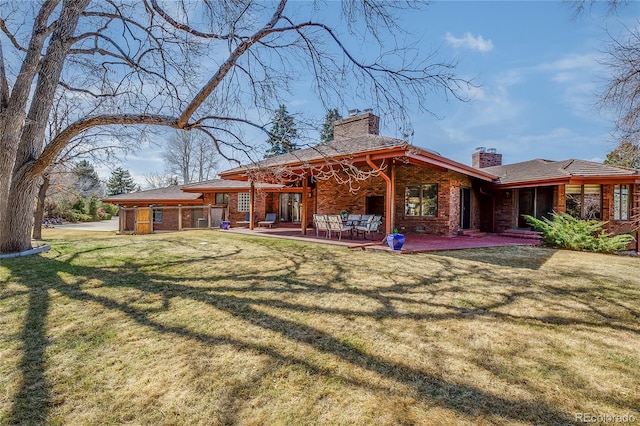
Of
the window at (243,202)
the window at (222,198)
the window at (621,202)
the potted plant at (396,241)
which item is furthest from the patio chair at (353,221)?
the window at (222,198)

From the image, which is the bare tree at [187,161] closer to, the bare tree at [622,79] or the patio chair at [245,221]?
the patio chair at [245,221]

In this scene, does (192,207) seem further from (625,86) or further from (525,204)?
(625,86)

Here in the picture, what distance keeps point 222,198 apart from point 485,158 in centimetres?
1666

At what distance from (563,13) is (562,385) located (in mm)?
7247

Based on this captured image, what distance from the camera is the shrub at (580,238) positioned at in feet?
31.0

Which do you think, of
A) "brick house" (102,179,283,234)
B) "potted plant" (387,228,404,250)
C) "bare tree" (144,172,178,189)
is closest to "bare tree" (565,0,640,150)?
"potted plant" (387,228,404,250)

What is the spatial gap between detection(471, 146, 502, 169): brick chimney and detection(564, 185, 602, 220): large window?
258 inches

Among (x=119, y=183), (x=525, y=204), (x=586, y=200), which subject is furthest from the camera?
(x=119, y=183)

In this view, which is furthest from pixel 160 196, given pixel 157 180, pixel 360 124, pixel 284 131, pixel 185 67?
pixel 157 180

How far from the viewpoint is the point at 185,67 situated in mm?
7703

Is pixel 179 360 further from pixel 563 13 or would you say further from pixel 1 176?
pixel 563 13

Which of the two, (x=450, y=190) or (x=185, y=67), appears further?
(x=450, y=190)

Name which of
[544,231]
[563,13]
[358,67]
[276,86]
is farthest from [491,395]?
[544,231]

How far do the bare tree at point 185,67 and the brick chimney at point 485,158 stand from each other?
1581 centimetres
